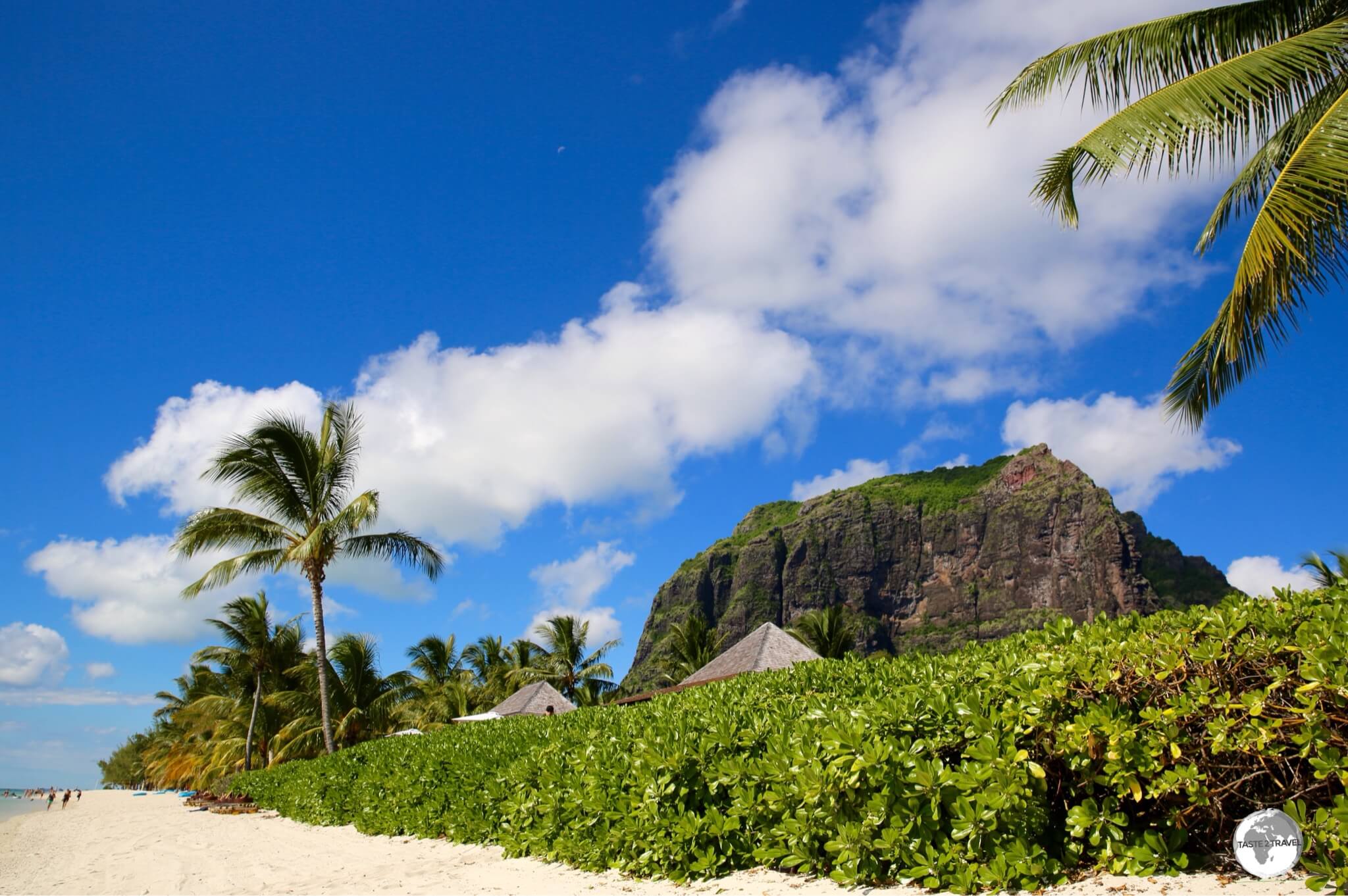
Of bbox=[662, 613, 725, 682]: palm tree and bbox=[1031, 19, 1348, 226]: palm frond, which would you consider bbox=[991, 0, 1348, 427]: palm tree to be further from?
bbox=[662, 613, 725, 682]: palm tree

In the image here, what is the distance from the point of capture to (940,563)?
391 ft

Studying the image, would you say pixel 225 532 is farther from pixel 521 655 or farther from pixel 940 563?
pixel 940 563

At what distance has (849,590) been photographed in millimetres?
121125

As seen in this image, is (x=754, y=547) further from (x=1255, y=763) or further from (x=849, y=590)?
(x=1255, y=763)

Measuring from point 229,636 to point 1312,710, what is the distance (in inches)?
1528

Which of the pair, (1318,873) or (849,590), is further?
(849,590)

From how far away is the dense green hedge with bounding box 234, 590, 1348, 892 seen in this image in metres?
Result: 3.19

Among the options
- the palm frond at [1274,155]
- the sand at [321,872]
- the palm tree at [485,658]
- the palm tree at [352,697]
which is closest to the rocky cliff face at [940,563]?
the palm tree at [485,658]

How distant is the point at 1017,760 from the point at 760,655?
45.9ft

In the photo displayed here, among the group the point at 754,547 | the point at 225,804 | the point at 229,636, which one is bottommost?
the point at 225,804

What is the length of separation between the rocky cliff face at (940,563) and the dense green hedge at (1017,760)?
327 ft

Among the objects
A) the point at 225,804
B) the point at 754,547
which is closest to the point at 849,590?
the point at 754,547

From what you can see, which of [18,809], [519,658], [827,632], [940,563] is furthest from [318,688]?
[940,563]

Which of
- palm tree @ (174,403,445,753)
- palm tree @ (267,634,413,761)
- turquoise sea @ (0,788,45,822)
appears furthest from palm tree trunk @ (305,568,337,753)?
turquoise sea @ (0,788,45,822)
